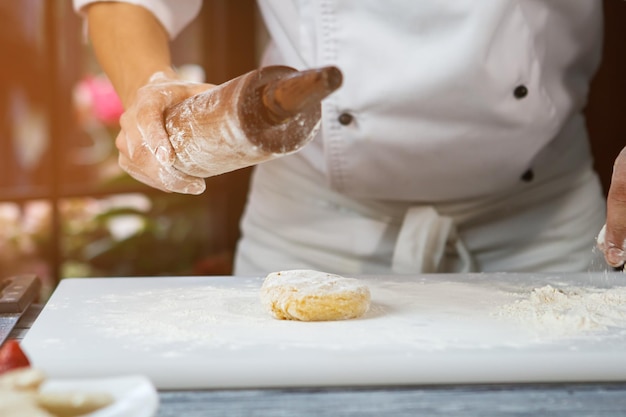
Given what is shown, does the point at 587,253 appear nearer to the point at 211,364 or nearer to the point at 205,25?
the point at 211,364

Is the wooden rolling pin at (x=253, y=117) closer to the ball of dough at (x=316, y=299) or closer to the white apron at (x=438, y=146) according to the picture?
the ball of dough at (x=316, y=299)

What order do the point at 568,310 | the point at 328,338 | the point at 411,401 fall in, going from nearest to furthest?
the point at 411,401 → the point at 328,338 → the point at 568,310

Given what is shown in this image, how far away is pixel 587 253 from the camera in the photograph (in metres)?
1.82

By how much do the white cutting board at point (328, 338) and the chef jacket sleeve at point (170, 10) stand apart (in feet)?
2.06

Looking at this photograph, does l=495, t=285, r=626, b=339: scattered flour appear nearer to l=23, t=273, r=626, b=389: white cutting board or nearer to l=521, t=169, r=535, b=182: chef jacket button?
l=23, t=273, r=626, b=389: white cutting board

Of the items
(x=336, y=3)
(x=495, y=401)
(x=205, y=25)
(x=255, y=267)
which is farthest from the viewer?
(x=205, y=25)

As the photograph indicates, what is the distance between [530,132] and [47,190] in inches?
70.8

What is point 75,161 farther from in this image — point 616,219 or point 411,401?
point 411,401

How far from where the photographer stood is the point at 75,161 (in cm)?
308

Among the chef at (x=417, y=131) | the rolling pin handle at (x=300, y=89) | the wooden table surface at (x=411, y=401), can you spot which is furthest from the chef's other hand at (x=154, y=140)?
the wooden table surface at (x=411, y=401)

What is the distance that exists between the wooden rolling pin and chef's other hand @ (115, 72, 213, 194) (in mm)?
48

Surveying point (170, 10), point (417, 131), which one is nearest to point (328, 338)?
point (417, 131)

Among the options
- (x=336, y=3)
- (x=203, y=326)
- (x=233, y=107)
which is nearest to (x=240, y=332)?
(x=203, y=326)

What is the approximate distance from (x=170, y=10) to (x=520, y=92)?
74 cm
